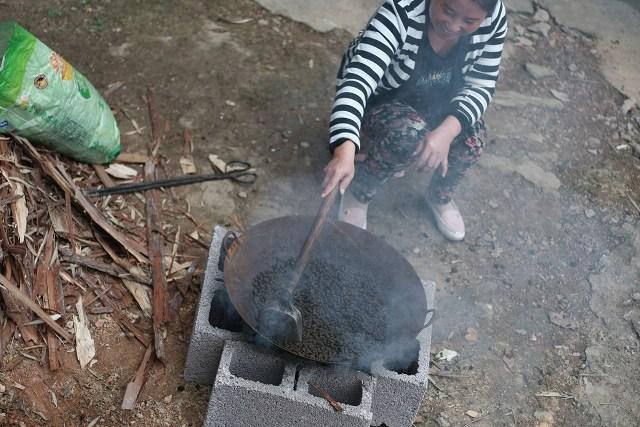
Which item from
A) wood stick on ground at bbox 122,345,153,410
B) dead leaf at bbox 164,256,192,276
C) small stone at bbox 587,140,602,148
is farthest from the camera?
small stone at bbox 587,140,602,148

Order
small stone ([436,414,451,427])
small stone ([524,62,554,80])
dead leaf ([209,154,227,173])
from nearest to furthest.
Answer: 1. small stone ([436,414,451,427])
2. dead leaf ([209,154,227,173])
3. small stone ([524,62,554,80])

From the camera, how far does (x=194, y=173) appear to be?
13.7 ft

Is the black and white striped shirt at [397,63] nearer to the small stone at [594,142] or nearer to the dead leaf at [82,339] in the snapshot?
the dead leaf at [82,339]

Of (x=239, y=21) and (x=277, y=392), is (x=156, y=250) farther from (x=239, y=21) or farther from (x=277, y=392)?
(x=239, y=21)

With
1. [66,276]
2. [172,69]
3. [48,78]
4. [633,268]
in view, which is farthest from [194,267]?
[633,268]

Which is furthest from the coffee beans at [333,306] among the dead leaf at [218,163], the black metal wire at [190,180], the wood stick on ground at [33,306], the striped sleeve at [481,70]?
the dead leaf at [218,163]

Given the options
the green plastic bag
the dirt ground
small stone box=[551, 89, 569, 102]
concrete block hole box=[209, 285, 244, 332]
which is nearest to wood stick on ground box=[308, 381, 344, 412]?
concrete block hole box=[209, 285, 244, 332]

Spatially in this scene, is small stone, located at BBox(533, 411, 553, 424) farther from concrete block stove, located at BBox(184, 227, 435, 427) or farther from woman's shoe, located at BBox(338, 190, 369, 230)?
woman's shoe, located at BBox(338, 190, 369, 230)

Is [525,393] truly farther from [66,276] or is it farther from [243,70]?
[243,70]

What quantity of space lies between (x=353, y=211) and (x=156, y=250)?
3.99 ft

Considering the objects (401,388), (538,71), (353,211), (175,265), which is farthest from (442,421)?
(538,71)

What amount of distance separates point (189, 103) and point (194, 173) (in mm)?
726

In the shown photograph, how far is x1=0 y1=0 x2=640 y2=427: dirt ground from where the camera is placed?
3.25 metres

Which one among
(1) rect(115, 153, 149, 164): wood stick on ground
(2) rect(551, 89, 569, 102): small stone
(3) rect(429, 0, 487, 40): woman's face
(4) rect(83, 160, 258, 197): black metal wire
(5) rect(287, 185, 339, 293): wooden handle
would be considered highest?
(3) rect(429, 0, 487, 40): woman's face
